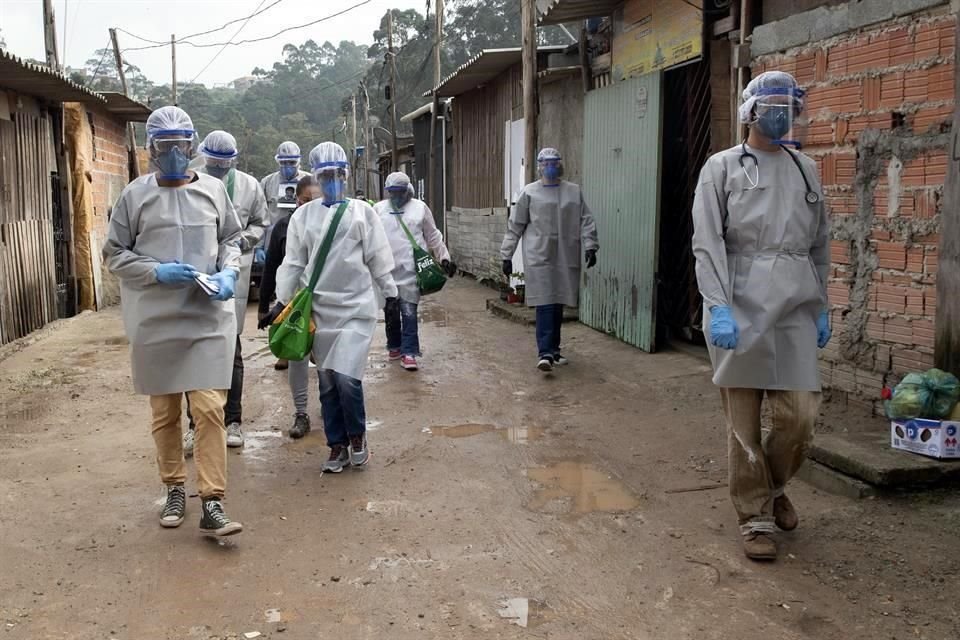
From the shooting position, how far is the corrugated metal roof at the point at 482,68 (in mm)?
12625

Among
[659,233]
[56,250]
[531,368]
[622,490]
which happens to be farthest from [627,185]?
[56,250]

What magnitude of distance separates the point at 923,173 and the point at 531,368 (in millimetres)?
3975

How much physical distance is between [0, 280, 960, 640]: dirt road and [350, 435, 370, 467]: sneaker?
0.08 meters

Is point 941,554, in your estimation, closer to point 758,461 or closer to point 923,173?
point 758,461

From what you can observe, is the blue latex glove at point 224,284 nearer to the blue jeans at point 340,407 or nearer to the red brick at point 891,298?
the blue jeans at point 340,407

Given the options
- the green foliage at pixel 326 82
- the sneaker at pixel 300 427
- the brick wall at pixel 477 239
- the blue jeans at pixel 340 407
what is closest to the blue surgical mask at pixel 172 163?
the blue jeans at pixel 340 407

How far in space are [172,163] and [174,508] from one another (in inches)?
65.5

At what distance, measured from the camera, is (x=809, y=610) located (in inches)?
138

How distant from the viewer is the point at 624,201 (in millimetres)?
8992

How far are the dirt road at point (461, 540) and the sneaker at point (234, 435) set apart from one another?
0.34ft

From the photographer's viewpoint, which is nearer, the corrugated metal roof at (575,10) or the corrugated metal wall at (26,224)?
the corrugated metal roof at (575,10)

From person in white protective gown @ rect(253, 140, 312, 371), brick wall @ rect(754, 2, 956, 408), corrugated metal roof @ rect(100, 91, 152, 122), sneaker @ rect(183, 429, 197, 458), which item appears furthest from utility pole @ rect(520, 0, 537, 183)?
corrugated metal roof @ rect(100, 91, 152, 122)

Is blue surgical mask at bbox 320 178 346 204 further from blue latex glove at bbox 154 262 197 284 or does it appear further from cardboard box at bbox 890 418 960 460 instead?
cardboard box at bbox 890 418 960 460

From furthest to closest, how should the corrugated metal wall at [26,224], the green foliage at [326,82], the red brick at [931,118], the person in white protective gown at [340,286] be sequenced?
the green foliage at [326,82] < the corrugated metal wall at [26,224] < the person in white protective gown at [340,286] < the red brick at [931,118]
